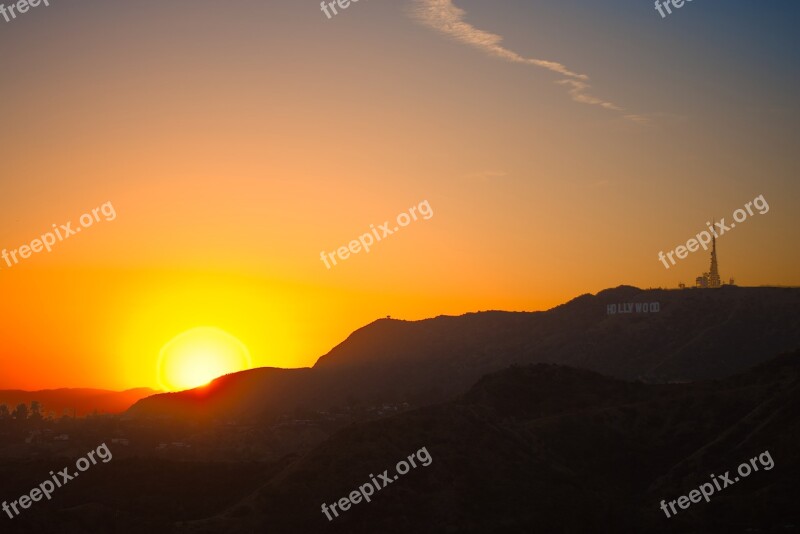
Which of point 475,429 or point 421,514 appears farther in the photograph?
point 475,429

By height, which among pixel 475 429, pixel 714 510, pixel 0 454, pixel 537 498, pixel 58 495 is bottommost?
pixel 714 510

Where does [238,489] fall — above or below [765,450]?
above

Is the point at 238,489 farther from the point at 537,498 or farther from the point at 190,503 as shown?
the point at 537,498

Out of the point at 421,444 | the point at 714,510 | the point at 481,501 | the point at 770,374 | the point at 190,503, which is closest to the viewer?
the point at 714,510

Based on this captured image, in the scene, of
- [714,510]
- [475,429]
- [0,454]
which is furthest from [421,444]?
[0,454]

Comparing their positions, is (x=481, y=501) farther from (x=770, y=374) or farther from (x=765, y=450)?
(x=770, y=374)

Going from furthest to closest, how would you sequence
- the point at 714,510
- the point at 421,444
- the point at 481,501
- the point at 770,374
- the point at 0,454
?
the point at 0,454 → the point at 770,374 → the point at 421,444 → the point at 481,501 → the point at 714,510

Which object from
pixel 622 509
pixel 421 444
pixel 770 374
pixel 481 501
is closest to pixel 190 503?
pixel 421 444
